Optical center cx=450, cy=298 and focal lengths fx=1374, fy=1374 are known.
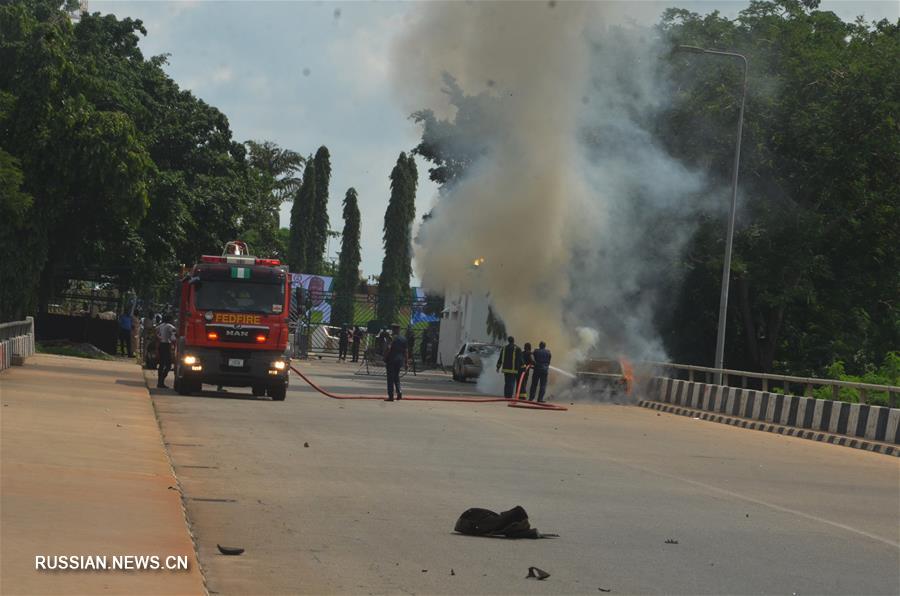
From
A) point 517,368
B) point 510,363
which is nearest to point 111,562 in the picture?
point 510,363

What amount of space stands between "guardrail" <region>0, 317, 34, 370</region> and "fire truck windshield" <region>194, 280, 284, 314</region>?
456 cm

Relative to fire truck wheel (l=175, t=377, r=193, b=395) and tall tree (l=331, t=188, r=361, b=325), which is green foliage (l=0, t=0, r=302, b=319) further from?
tall tree (l=331, t=188, r=361, b=325)

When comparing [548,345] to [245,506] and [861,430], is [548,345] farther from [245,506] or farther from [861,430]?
[245,506]

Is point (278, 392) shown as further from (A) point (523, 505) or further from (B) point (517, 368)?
(A) point (523, 505)

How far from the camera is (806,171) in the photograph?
42.9 m

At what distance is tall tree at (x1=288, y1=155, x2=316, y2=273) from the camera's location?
314 feet

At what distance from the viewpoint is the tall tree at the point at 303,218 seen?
95.6 metres

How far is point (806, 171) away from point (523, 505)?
32821 mm

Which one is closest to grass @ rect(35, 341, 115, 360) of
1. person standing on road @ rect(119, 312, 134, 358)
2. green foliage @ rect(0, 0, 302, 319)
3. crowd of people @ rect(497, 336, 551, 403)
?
green foliage @ rect(0, 0, 302, 319)

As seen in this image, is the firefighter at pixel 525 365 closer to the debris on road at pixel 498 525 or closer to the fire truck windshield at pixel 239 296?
the fire truck windshield at pixel 239 296

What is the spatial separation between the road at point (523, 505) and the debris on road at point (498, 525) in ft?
0.61

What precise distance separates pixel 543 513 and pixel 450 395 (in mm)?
25180

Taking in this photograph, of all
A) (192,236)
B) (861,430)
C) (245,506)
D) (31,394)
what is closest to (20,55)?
(192,236)

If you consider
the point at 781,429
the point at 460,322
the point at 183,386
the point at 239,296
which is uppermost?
the point at 460,322
